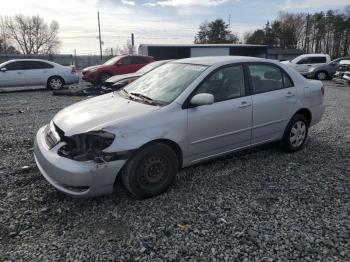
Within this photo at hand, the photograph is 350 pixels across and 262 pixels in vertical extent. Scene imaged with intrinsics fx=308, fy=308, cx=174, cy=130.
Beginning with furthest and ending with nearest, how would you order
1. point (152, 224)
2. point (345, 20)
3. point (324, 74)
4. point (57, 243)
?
1. point (345, 20)
2. point (324, 74)
3. point (152, 224)
4. point (57, 243)

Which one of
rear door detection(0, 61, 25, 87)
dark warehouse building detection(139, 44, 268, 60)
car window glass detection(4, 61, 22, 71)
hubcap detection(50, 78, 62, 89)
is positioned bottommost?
hubcap detection(50, 78, 62, 89)

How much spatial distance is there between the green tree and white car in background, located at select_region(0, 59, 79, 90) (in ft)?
169

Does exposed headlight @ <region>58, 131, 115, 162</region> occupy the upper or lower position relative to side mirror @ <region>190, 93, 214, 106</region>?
lower

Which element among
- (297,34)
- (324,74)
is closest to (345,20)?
(297,34)

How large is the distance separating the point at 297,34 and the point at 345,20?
11.5 m

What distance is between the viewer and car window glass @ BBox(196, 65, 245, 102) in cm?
404

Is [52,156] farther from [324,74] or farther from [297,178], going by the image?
[324,74]

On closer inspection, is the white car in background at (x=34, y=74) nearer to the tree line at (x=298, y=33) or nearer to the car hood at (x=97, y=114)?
the car hood at (x=97, y=114)

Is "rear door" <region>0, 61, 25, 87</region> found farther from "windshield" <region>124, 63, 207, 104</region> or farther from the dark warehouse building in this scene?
the dark warehouse building

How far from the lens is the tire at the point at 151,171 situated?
3.41 m

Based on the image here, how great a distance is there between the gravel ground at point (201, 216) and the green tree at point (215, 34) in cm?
6097

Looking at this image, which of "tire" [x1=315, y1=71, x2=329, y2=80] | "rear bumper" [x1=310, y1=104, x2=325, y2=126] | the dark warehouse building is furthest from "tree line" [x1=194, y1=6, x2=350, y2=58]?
"rear bumper" [x1=310, y1=104, x2=325, y2=126]

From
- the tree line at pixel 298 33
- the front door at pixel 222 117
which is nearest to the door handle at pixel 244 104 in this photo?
the front door at pixel 222 117

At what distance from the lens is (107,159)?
10.6 feet
